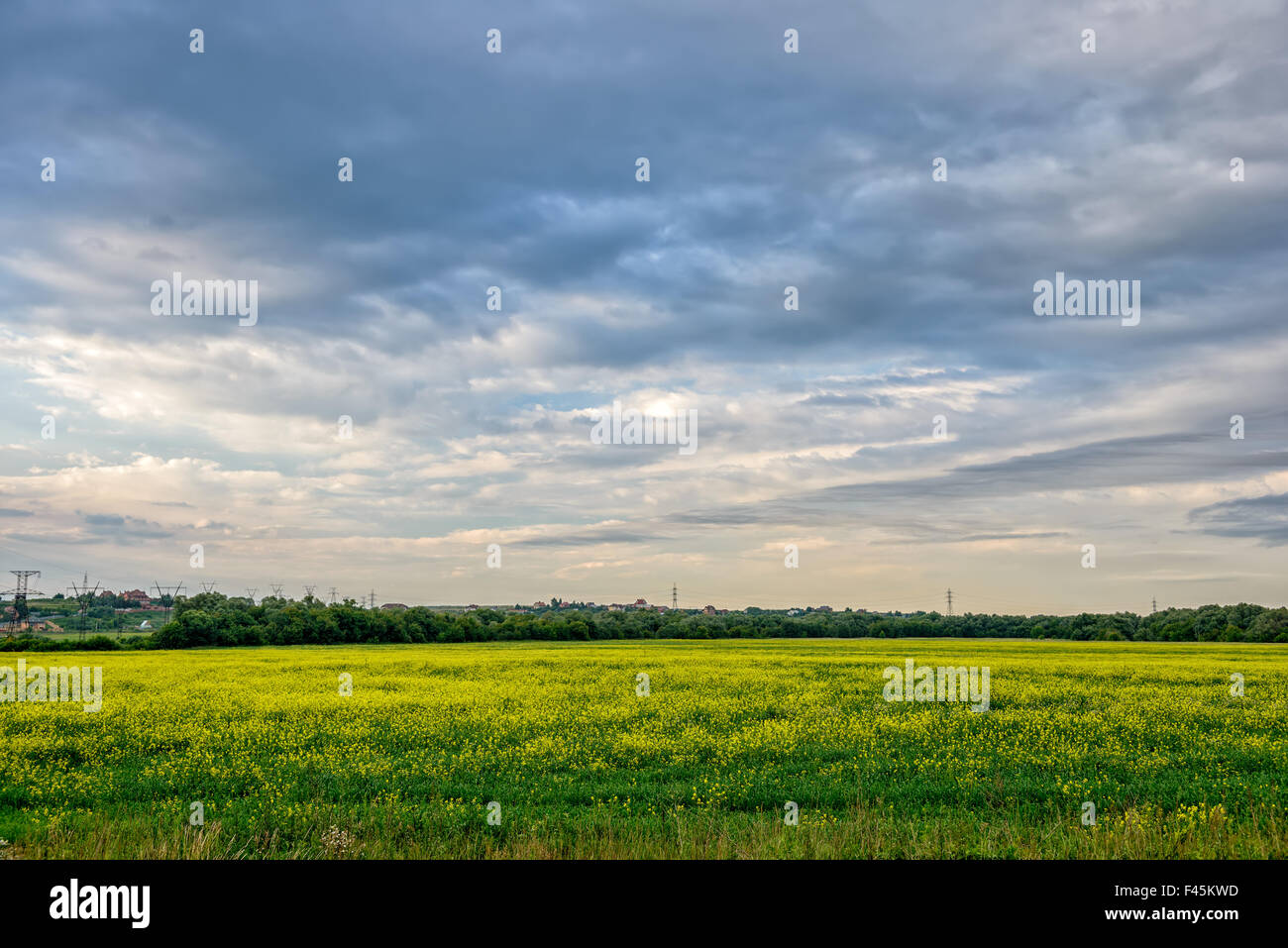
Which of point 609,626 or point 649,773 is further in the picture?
point 609,626

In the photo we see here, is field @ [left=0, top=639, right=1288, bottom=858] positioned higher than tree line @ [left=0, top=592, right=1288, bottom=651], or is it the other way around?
field @ [left=0, top=639, right=1288, bottom=858]

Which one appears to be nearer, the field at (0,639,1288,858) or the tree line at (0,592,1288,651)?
the field at (0,639,1288,858)

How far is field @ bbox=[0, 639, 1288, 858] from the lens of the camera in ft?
34.7

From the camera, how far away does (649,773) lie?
16.2 metres

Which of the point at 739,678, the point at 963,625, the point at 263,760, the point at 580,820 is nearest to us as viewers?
the point at 580,820

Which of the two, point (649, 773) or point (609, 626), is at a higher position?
point (649, 773)

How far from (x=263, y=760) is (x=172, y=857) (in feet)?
31.8

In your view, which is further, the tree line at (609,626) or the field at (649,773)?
the tree line at (609,626)

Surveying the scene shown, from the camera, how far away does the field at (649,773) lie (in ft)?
34.7
